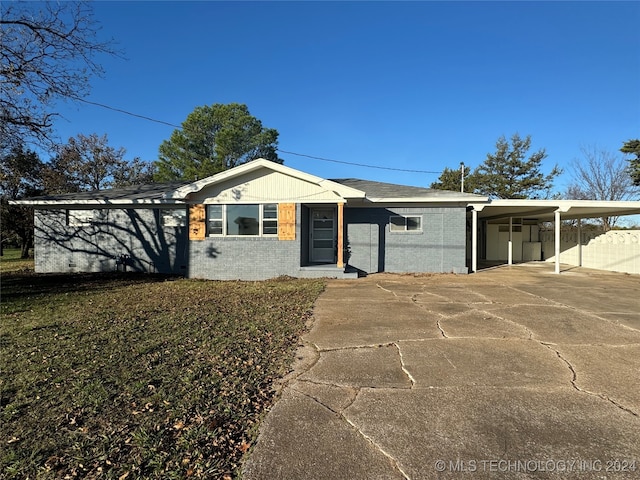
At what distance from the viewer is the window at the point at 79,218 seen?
13180 millimetres

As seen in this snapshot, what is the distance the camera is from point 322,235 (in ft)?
44.7

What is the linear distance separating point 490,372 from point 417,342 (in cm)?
115

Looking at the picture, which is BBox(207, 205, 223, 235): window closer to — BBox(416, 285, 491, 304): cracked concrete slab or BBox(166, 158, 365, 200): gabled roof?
BBox(166, 158, 365, 200): gabled roof

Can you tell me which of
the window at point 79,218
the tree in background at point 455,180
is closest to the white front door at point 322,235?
the window at point 79,218

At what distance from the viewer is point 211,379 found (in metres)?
3.55

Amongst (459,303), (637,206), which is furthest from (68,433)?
(637,206)

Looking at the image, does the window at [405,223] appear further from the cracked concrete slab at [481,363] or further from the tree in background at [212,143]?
the tree in background at [212,143]

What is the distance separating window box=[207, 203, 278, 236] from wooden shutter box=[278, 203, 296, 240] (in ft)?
0.64

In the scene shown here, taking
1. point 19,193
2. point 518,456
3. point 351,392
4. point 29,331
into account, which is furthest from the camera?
point 19,193

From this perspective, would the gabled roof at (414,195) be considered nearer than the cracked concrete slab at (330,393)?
No

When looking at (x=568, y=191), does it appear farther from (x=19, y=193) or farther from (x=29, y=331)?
(x=19, y=193)

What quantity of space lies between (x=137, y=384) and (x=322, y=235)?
10.5m

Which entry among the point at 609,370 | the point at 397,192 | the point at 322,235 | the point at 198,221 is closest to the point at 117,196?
the point at 198,221

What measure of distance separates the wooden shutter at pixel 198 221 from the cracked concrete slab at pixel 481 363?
29.5ft
